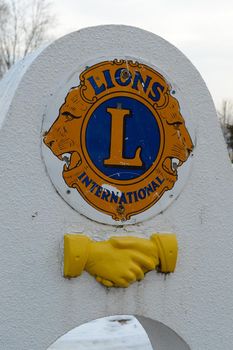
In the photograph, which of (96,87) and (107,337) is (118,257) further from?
(107,337)

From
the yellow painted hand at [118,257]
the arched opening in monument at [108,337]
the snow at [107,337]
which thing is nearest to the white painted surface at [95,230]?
the yellow painted hand at [118,257]

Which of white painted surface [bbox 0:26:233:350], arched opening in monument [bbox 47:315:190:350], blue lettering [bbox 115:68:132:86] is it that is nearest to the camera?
white painted surface [bbox 0:26:233:350]

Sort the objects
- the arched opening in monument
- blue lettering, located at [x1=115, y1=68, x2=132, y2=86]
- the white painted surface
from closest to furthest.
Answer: the white painted surface, blue lettering, located at [x1=115, y1=68, x2=132, y2=86], the arched opening in monument

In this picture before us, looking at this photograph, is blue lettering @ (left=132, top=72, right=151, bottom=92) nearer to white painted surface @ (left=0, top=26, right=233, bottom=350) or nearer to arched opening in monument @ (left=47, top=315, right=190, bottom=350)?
white painted surface @ (left=0, top=26, right=233, bottom=350)

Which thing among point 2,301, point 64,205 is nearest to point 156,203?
point 64,205

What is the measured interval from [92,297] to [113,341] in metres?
3.09

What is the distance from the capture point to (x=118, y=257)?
2.54m

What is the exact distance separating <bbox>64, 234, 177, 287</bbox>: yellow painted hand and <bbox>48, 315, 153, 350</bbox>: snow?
2387 mm

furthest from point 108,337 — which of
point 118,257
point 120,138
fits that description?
point 120,138

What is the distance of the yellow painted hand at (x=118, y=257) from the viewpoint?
2.48m

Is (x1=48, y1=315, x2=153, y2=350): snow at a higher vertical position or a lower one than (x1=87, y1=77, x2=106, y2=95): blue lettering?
lower

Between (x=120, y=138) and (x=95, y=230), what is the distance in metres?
0.42

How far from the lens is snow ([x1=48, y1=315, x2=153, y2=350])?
206 inches

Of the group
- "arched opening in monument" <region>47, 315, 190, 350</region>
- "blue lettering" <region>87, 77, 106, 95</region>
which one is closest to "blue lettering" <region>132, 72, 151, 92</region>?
"blue lettering" <region>87, 77, 106, 95</region>
